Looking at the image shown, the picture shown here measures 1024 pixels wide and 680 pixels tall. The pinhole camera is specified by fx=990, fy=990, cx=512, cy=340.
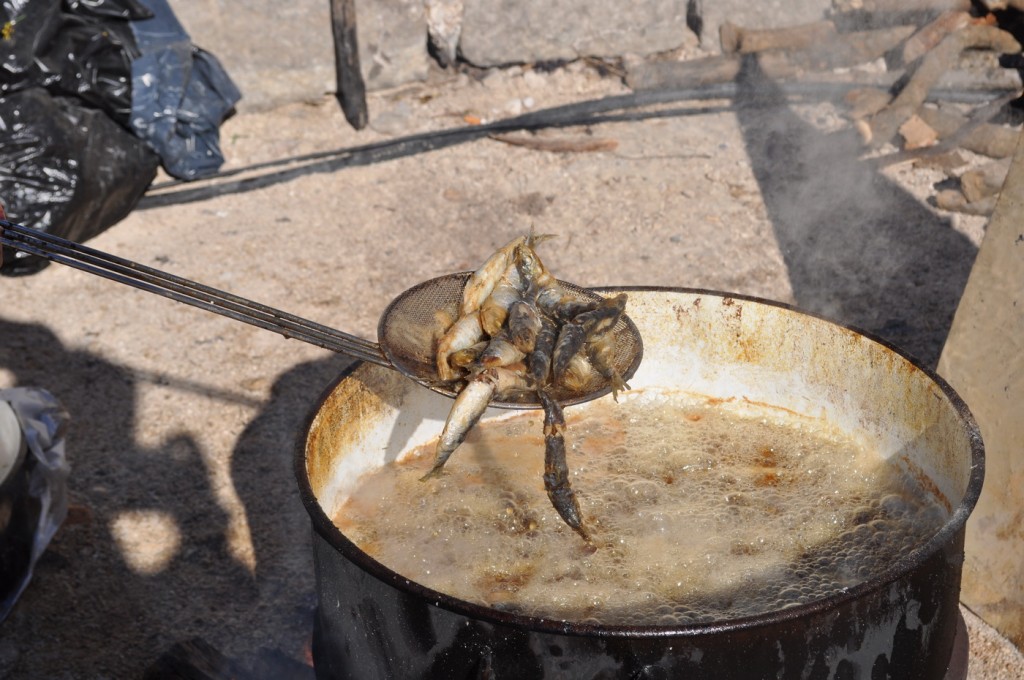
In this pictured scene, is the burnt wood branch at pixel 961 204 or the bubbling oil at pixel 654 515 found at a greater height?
the bubbling oil at pixel 654 515

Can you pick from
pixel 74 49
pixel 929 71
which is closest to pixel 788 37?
pixel 929 71

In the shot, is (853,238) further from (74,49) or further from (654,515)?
(74,49)

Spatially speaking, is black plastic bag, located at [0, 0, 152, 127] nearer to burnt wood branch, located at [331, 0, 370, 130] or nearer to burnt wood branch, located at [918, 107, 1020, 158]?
burnt wood branch, located at [331, 0, 370, 130]

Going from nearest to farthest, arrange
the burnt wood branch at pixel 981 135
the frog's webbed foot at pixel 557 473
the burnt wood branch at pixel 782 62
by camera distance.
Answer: the frog's webbed foot at pixel 557 473 → the burnt wood branch at pixel 981 135 → the burnt wood branch at pixel 782 62

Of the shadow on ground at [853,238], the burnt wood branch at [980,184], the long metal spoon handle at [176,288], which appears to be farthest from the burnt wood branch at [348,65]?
the long metal spoon handle at [176,288]

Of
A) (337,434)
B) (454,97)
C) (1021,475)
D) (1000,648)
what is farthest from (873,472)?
(454,97)

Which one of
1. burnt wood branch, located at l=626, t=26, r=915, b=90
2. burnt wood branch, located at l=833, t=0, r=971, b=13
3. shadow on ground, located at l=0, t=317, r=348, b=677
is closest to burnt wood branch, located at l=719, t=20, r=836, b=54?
burnt wood branch, located at l=626, t=26, r=915, b=90

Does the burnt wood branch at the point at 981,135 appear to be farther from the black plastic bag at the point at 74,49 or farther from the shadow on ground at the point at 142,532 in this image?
the black plastic bag at the point at 74,49

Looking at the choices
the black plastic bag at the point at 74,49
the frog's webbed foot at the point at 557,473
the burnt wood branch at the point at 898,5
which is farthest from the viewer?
the burnt wood branch at the point at 898,5
